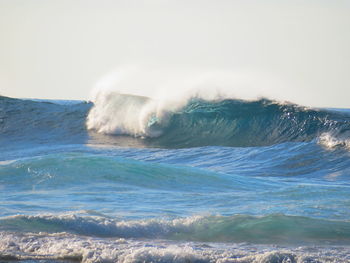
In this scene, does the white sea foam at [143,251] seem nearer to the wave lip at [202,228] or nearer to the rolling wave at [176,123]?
the wave lip at [202,228]

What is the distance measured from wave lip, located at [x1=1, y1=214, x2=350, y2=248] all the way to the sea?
0.01 m

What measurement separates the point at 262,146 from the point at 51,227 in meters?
11.2

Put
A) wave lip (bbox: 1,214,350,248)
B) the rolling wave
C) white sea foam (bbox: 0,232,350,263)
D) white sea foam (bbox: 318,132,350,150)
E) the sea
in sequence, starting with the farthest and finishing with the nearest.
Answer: the rolling wave
white sea foam (bbox: 318,132,350,150)
wave lip (bbox: 1,214,350,248)
the sea
white sea foam (bbox: 0,232,350,263)

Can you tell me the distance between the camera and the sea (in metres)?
6.38

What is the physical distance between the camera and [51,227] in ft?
23.3

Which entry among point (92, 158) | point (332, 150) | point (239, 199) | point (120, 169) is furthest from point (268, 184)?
point (332, 150)

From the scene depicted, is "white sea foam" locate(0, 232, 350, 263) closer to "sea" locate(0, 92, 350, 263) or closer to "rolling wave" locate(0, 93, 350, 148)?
"sea" locate(0, 92, 350, 263)

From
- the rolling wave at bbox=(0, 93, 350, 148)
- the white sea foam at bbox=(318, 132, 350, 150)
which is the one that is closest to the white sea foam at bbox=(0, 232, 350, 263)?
the white sea foam at bbox=(318, 132, 350, 150)

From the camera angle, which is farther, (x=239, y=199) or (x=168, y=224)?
(x=239, y=199)

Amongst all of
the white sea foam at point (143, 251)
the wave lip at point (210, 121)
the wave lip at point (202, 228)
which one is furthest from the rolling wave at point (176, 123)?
the white sea foam at point (143, 251)

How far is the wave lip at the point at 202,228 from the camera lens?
6.93 meters

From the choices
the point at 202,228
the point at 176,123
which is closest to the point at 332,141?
the point at 176,123

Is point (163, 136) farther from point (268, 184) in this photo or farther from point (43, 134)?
point (268, 184)

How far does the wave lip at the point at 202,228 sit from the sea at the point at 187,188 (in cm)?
1
